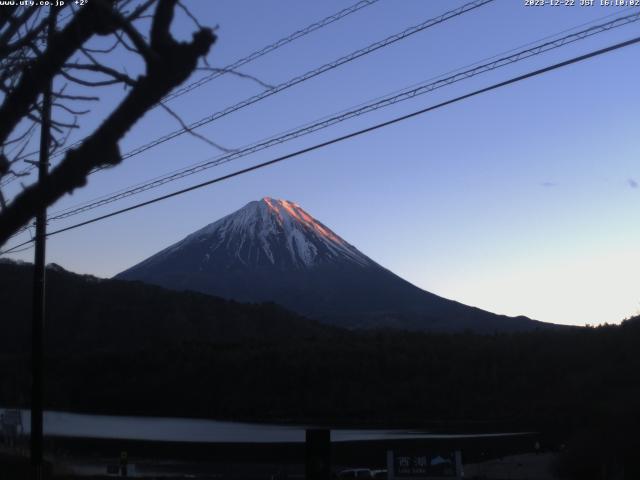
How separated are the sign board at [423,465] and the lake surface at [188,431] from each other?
26.8 metres

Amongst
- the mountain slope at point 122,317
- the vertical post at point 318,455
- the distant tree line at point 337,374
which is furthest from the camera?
the mountain slope at point 122,317

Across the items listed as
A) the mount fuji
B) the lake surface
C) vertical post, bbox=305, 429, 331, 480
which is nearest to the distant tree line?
the lake surface

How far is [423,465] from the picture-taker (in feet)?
67.7

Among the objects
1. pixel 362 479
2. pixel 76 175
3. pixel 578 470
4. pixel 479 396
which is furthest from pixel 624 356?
pixel 76 175

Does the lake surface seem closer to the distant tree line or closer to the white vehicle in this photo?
the distant tree line

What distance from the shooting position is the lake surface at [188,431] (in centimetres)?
5003

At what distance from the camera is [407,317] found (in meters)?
165

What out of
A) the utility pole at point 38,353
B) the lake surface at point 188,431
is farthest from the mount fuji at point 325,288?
the utility pole at point 38,353

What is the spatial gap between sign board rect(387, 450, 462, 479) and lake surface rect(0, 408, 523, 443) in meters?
26.8

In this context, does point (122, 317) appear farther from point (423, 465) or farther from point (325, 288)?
point (423, 465)

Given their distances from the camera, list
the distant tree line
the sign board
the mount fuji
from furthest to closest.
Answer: the mount fuji → the distant tree line → the sign board

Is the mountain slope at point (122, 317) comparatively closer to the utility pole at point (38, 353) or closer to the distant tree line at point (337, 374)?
the distant tree line at point (337, 374)

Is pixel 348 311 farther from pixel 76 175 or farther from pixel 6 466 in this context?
pixel 76 175

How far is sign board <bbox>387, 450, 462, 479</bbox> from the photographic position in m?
20.3
